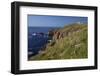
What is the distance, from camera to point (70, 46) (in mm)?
1270

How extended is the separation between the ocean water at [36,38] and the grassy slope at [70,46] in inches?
1.0

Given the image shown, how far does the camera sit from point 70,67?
126 cm

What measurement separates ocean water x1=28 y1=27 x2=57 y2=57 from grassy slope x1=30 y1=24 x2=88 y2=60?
0.03m

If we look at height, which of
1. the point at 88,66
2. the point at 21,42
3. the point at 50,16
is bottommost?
the point at 88,66

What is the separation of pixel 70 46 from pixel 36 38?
0.18 meters

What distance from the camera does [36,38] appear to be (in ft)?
3.93

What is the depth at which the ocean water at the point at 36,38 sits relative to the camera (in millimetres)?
1183

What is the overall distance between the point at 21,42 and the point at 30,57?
8 centimetres

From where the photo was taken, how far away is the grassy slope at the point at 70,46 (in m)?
1.22

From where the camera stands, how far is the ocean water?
1.18 m
